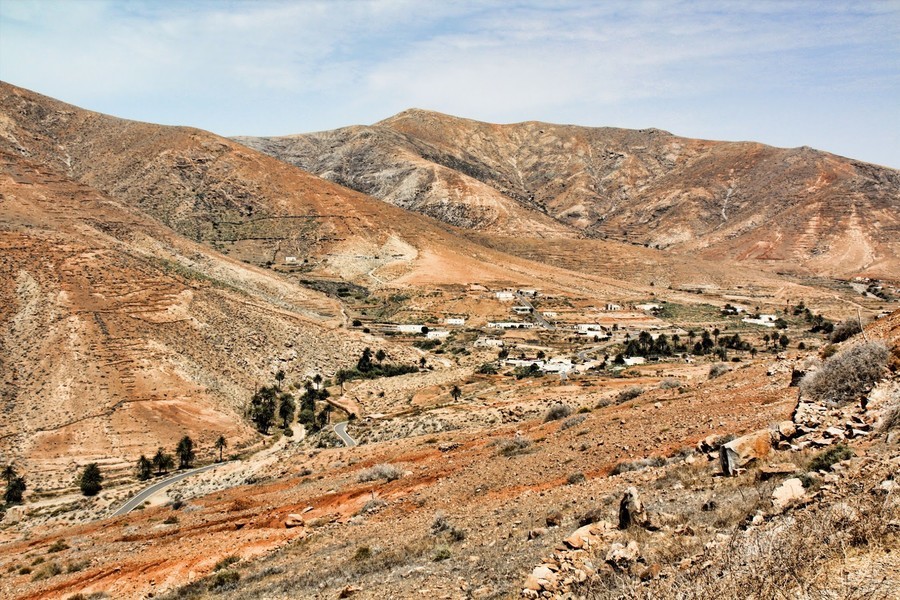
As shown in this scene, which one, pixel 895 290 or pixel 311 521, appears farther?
pixel 895 290

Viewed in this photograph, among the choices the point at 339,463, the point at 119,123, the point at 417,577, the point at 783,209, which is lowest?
the point at 339,463

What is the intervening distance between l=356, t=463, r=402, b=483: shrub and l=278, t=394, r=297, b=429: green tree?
34.7m

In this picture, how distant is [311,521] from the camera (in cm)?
1806

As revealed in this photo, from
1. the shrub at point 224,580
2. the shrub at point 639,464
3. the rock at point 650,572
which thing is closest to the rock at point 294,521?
the shrub at point 224,580

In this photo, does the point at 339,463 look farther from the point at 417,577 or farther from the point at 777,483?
the point at 777,483

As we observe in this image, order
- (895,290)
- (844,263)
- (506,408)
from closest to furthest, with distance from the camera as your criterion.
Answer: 1. (506,408)
2. (895,290)
3. (844,263)

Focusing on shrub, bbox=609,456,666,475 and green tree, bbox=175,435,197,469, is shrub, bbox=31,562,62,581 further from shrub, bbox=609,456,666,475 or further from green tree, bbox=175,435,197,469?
green tree, bbox=175,435,197,469

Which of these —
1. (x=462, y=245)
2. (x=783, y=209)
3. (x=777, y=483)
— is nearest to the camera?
(x=777, y=483)

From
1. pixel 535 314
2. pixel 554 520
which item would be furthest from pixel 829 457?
pixel 535 314

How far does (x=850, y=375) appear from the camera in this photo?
45.1 feet

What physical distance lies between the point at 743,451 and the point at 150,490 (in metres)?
36.7

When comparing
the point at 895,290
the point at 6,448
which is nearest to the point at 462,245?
the point at 895,290

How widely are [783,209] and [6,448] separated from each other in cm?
19964

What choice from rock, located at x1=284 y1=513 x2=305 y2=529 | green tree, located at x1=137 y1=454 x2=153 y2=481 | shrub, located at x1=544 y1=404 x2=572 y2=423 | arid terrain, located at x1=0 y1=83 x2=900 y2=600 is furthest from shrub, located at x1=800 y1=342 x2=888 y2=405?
green tree, located at x1=137 y1=454 x2=153 y2=481
